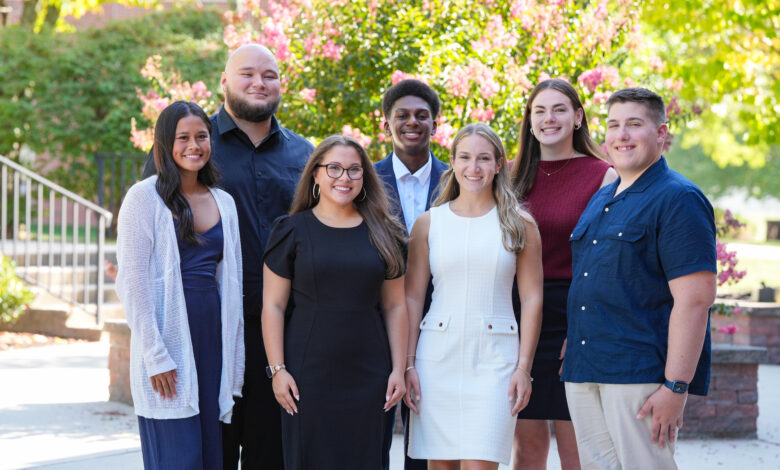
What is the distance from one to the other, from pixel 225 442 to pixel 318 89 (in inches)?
139

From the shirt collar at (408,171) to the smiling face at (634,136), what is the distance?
→ 1246 millimetres

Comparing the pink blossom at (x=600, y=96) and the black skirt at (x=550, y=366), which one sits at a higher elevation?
the pink blossom at (x=600, y=96)

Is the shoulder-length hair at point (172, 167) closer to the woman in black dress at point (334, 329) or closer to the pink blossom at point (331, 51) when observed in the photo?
the woman in black dress at point (334, 329)

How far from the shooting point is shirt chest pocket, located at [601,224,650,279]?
3.16 meters

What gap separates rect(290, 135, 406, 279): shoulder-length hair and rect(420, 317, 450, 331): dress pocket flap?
0.78ft

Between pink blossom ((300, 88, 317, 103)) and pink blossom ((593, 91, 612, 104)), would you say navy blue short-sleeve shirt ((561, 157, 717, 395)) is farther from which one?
pink blossom ((300, 88, 317, 103))

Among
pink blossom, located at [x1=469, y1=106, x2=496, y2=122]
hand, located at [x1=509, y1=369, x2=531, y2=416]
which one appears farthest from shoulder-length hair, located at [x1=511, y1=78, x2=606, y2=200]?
pink blossom, located at [x1=469, y1=106, x2=496, y2=122]

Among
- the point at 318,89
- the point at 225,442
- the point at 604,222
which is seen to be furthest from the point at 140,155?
the point at 604,222

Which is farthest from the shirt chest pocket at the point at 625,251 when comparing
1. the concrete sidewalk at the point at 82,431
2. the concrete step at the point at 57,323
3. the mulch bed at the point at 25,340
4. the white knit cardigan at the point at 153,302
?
the concrete step at the point at 57,323

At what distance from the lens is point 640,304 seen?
316 centimetres

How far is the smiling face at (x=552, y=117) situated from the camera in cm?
399

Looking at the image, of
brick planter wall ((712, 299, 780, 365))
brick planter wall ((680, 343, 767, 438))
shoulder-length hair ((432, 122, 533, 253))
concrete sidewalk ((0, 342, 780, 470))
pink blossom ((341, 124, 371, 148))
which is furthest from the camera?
brick planter wall ((712, 299, 780, 365))

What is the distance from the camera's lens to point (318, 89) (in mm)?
6859

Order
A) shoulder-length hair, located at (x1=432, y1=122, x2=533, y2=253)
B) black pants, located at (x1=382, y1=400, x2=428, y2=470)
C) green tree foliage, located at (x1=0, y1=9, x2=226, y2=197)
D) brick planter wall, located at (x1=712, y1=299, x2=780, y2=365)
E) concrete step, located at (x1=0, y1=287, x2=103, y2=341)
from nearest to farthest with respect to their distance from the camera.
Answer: shoulder-length hair, located at (x1=432, y1=122, x2=533, y2=253)
black pants, located at (x1=382, y1=400, x2=428, y2=470)
brick planter wall, located at (x1=712, y1=299, x2=780, y2=365)
concrete step, located at (x1=0, y1=287, x2=103, y2=341)
green tree foliage, located at (x1=0, y1=9, x2=226, y2=197)
